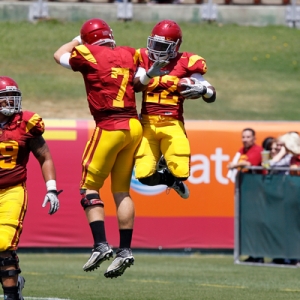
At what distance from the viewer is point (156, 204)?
553 inches

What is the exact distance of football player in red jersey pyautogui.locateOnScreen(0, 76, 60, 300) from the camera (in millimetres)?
7543

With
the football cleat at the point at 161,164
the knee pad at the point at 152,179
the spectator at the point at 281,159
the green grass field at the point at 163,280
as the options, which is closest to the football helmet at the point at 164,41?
the football cleat at the point at 161,164

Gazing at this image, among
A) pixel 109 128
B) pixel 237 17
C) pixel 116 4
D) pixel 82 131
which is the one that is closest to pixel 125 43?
pixel 116 4

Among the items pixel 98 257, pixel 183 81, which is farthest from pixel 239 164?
pixel 98 257

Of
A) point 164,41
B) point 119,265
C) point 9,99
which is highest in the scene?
point 164,41

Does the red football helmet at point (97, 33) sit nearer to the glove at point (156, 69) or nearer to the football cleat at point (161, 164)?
the glove at point (156, 69)

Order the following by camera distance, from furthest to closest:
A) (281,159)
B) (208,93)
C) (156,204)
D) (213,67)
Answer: (213,67)
(156,204)
(281,159)
(208,93)

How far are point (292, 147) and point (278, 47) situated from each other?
11.9 metres

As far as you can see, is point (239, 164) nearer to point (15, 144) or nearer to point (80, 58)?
point (80, 58)

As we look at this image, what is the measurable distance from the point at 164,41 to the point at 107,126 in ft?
2.97

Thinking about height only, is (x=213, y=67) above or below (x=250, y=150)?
above

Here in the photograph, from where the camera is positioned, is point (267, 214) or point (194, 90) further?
point (267, 214)

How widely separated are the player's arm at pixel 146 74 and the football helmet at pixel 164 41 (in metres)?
0.16

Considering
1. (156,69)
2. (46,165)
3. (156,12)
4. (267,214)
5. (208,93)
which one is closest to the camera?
(46,165)
